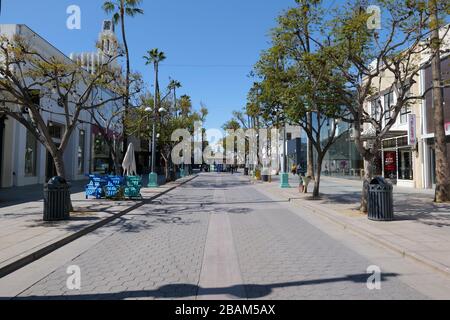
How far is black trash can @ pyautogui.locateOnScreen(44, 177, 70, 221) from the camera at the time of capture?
10305 mm

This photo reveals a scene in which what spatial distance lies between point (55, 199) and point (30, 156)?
17.7 metres

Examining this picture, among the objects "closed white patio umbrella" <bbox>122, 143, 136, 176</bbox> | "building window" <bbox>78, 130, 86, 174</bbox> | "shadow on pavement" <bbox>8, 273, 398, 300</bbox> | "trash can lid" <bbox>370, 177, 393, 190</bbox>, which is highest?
"building window" <bbox>78, 130, 86, 174</bbox>

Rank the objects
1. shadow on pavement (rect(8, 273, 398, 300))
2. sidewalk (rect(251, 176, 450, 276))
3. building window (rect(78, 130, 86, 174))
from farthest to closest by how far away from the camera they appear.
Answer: building window (rect(78, 130, 86, 174)) < sidewalk (rect(251, 176, 450, 276)) < shadow on pavement (rect(8, 273, 398, 300))

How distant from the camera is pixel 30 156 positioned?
84.6ft

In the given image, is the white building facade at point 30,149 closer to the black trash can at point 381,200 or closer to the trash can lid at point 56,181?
the trash can lid at point 56,181

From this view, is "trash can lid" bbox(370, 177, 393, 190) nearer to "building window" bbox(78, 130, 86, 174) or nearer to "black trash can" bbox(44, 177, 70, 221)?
"black trash can" bbox(44, 177, 70, 221)

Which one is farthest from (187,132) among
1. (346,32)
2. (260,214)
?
(346,32)

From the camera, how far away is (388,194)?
10484mm

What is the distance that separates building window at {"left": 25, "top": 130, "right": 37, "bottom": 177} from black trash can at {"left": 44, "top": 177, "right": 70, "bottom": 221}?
16751 millimetres

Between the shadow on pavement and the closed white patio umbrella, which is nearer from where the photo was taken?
the shadow on pavement

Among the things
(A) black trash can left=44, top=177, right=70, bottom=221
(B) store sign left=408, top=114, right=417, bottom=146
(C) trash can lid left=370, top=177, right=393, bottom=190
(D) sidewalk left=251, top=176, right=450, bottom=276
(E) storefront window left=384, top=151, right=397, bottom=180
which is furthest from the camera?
(E) storefront window left=384, top=151, right=397, bottom=180

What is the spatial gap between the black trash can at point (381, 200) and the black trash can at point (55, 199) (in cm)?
864

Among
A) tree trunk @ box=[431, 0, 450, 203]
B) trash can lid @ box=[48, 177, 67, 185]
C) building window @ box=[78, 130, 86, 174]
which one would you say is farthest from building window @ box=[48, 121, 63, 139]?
tree trunk @ box=[431, 0, 450, 203]

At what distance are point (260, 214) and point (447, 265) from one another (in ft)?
24.7
